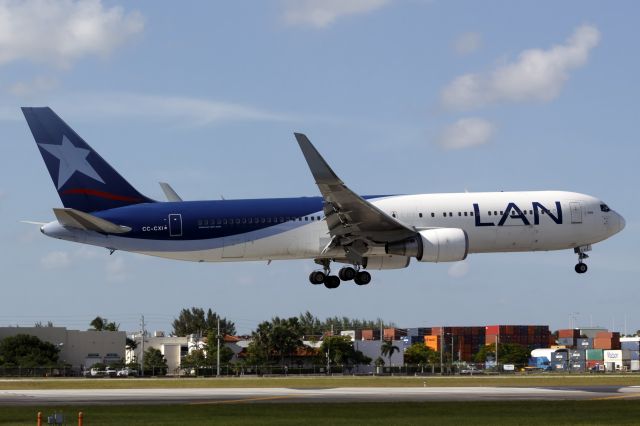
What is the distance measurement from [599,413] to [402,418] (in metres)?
8.14

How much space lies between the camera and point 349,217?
62688 millimetres

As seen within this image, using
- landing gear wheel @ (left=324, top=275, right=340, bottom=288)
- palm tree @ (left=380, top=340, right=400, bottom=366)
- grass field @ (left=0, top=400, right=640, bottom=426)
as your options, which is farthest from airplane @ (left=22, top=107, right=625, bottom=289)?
palm tree @ (left=380, top=340, right=400, bottom=366)

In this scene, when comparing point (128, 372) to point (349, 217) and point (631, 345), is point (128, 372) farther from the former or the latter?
point (631, 345)

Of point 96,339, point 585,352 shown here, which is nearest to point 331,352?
point 96,339

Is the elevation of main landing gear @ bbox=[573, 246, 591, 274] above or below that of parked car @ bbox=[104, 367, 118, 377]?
above

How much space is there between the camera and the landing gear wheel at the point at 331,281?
68.1 metres

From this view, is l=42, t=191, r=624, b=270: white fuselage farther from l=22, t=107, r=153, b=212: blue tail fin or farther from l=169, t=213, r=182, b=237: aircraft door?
l=22, t=107, r=153, b=212: blue tail fin

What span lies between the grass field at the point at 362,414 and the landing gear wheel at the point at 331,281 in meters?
18.6

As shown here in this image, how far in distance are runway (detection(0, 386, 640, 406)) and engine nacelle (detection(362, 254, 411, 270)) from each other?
8320mm

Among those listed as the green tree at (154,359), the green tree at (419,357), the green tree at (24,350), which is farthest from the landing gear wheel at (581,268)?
the green tree at (419,357)

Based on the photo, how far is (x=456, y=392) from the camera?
58.9 m

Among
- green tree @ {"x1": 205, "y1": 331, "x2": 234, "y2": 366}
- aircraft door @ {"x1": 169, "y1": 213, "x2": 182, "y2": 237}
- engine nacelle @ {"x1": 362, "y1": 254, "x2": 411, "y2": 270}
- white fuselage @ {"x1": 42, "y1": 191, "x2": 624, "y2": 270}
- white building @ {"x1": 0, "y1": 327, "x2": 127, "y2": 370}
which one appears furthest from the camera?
green tree @ {"x1": 205, "y1": 331, "x2": 234, "y2": 366}

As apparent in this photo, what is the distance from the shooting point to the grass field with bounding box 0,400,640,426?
40969mm

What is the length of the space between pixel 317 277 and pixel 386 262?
14.4ft
